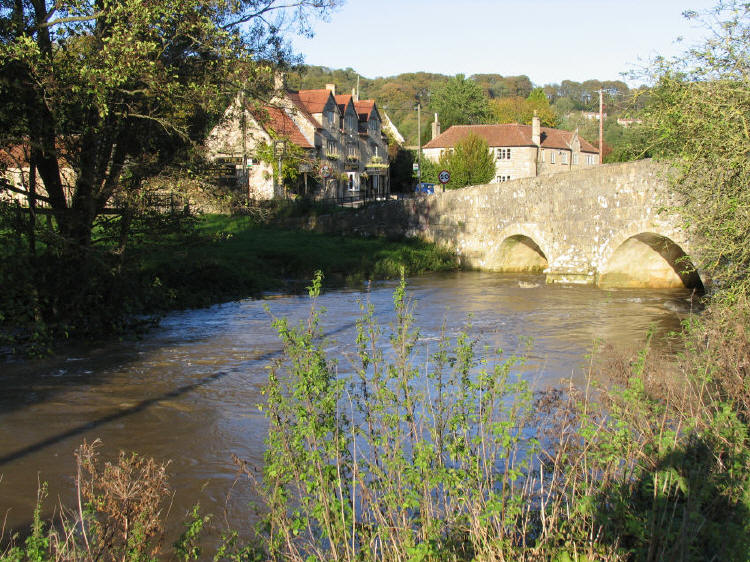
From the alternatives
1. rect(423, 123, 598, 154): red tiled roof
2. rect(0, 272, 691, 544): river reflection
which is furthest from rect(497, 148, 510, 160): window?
rect(0, 272, 691, 544): river reflection

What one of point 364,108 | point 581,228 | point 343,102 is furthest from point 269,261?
point 364,108

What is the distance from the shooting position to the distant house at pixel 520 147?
54.6 meters

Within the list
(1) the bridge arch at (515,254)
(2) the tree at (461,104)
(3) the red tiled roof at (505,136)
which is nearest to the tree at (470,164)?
(3) the red tiled roof at (505,136)

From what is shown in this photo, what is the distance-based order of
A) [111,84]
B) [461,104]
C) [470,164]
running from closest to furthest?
[111,84]
[470,164]
[461,104]

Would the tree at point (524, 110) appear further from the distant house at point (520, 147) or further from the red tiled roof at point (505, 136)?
the distant house at point (520, 147)

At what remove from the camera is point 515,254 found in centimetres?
2523

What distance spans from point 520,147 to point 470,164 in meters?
10.1

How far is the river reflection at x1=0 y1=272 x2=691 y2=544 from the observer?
7.23 meters

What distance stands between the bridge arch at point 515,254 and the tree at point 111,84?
12790 mm

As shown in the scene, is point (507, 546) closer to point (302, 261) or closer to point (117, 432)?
point (117, 432)

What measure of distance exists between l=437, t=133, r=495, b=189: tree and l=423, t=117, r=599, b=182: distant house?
596 centimetres

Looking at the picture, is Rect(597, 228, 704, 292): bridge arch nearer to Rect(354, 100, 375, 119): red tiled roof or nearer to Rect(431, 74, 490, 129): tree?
Rect(354, 100, 375, 119): red tiled roof

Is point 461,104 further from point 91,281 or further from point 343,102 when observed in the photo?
point 91,281

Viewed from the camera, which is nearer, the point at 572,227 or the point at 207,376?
the point at 207,376
